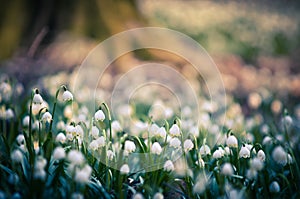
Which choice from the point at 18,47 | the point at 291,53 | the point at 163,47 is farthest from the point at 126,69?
the point at 291,53

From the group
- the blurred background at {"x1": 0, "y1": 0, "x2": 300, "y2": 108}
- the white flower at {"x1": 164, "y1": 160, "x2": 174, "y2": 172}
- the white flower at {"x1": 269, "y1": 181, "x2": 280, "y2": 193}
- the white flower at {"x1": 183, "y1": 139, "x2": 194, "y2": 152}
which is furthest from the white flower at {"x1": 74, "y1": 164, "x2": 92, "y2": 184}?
the blurred background at {"x1": 0, "y1": 0, "x2": 300, "y2": 108}

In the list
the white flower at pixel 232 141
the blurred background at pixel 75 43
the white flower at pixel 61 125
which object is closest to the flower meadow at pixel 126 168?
the white flower at pixel 232 141

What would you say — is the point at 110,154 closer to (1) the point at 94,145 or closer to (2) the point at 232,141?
(1) the point at 94,145

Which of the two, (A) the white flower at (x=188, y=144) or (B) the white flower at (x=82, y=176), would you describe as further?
(A) the white flower at (x=188, y=144)

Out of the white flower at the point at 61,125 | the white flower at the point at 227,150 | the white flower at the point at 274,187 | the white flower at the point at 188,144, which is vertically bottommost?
the white flower at the point at 274,187

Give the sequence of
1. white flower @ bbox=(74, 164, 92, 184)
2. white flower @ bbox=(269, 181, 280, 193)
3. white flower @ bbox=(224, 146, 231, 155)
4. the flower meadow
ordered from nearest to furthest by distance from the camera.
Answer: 1. white flower @ bbox=(74, 164, 92, 184)
2. the flower meadow
3. white flower @ bbox=(269, 181, 280, 193)
4. white flower @ bbox=(224, 146, 231, 155)

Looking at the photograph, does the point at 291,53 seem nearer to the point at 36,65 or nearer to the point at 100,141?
the point at 36,65

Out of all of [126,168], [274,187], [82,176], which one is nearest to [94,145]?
[126,168]

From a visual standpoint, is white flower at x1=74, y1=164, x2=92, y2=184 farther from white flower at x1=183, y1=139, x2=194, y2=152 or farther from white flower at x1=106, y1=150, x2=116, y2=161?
white flower at x1=183, y1=139, x2=194, y2=152

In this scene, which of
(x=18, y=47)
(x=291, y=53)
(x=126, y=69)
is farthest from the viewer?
(x=291, y=53)

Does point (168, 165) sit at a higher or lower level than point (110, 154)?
lower

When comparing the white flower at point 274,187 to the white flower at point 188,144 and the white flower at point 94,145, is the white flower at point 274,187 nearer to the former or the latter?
the white flower at point 188,144
